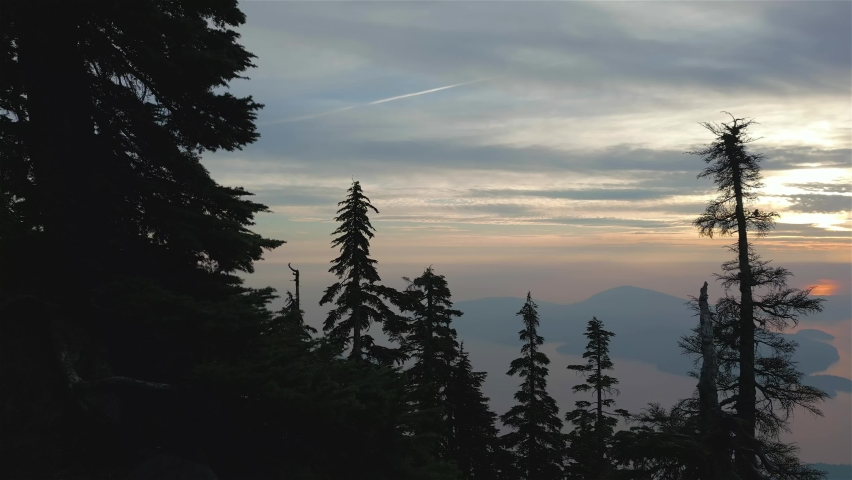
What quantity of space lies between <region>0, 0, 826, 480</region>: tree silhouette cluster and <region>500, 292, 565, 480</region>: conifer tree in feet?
76.0

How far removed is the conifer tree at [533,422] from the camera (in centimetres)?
3556

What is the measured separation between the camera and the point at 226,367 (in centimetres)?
1043

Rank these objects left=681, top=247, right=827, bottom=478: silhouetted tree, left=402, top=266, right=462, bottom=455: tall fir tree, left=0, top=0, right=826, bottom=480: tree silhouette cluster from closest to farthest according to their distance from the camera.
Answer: left=0, top=0, right=826, bottom=480: tree silhouette cluster < left=681, top=247, right=827, bottom=478: silhouetted tree < left=402, top=266, right=462, bottom=455: tall fir tree

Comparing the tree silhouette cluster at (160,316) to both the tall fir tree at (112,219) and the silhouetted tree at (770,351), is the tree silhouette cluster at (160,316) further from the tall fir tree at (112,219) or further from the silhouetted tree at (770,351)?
the silhouetted tree at (770,351)

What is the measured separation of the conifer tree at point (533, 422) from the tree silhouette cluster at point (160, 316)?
76.0ft

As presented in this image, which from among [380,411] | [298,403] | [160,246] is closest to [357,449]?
[380,411]

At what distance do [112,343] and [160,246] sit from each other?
2425 millimetres

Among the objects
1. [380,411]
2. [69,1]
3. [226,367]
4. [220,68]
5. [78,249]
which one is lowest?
[380,411]

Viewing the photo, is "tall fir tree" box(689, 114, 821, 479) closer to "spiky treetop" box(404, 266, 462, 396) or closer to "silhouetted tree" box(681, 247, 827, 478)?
"silhouetted tree" box(681, 247, 827, 478)

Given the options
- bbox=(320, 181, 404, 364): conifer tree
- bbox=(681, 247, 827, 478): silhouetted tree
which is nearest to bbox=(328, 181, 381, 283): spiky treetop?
bbox=(320, 181, 404, 364): conifer tree

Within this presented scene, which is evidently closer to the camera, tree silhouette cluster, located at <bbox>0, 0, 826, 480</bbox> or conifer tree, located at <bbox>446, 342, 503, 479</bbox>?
tree silhouette cluster, located at <bbox>0, 0, 826, 480</bbox>

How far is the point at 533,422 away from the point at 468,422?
4.50 m

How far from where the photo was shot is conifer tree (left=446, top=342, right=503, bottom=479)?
111ft

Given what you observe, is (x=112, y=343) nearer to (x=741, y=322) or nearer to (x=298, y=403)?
(x=298, y=403)
